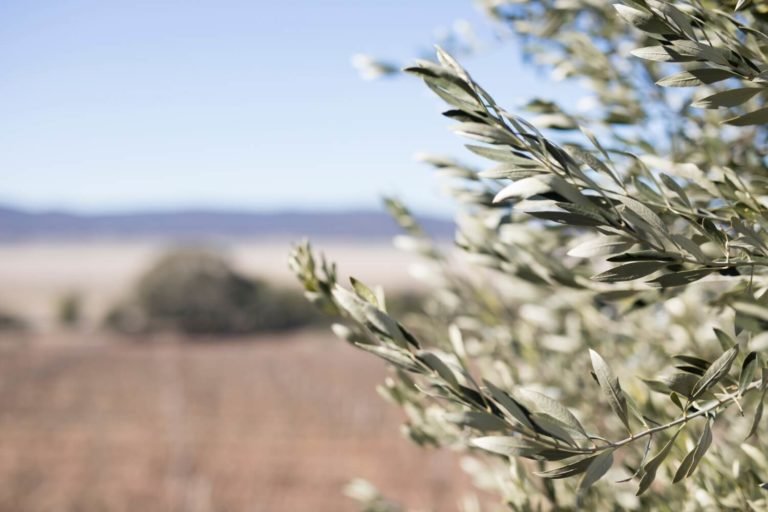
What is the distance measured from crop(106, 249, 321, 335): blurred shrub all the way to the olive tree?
47121mm

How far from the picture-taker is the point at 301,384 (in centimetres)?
3100

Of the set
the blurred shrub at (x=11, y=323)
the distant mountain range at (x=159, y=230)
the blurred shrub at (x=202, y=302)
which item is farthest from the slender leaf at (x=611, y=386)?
the distant mountain range at (x=159, y=230)

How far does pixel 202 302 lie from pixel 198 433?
3024 centimetres

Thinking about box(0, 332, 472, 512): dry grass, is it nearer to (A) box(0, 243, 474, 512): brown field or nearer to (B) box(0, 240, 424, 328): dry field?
(A) box(0, 243, 474, 512): brown field

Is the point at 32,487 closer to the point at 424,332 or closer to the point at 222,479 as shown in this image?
the point at 222,479

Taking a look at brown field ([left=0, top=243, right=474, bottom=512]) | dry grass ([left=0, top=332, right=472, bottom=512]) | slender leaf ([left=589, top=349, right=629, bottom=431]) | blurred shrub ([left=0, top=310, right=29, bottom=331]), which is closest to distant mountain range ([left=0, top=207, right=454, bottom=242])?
blurred shrub ([left=0, top=310, right=29, bottom=331])

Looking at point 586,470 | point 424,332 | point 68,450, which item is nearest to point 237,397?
point 68,450

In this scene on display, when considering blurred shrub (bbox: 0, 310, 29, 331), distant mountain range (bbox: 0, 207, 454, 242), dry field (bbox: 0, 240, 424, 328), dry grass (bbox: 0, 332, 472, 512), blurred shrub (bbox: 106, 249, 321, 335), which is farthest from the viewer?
distant mountain range (bbox: 0, 207, 454, 242)

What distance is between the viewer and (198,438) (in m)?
21.4

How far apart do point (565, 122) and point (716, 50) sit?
2.14 feet

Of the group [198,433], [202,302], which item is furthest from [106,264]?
[198,433]

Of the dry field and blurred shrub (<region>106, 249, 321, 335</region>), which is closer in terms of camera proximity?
blurred shrub (<region>106, 249, 321, 335</region>)

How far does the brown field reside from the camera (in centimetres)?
1670

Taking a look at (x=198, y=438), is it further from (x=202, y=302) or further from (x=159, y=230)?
(x=159, y=230)
